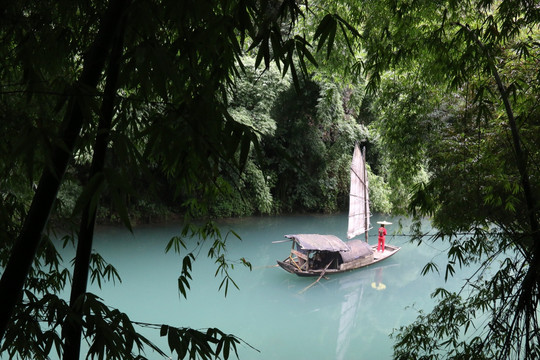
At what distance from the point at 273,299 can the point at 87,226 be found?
5.50 m

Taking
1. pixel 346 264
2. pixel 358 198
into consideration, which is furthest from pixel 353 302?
pixel 358 198

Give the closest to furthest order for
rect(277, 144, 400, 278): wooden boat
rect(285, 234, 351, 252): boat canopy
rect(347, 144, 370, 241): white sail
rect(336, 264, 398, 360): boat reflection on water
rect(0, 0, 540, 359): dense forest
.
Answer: rect(0, 0, 540, 359): dense forest, rect(336, 264, 398, 360): boat reflection on water, rect(285, 234, 351, 252): boat canopy, rect(277, 144, 400, 278): wooden boat, rect(347, 144, 370, 241): white sail

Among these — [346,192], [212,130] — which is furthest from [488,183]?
[346,192]

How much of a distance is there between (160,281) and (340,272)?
2.81 meters

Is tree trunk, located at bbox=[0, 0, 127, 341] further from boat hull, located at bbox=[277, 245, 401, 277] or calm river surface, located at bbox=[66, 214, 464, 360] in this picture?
boat hull, located at bbox=[277, 245, 401, 277]

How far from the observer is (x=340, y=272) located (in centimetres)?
715

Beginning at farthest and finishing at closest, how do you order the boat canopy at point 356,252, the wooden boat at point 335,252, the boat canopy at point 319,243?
the boat canopy at point 356,252 → the wooden boat at point 335,252 → the boat canopy at point 319,243

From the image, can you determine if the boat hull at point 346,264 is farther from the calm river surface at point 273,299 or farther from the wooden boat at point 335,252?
the calm river surface at point 273,299

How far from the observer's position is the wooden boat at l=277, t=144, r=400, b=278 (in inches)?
262

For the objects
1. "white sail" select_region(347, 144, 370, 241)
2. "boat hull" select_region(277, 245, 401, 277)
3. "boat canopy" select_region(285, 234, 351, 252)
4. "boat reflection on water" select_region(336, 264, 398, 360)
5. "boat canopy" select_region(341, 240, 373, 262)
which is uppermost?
"white sail" select_region(347, 144, 370, 241)

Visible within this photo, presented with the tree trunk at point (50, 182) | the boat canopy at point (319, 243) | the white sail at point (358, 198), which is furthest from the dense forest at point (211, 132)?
the white sail at point (358, 198)

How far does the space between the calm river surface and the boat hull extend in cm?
15

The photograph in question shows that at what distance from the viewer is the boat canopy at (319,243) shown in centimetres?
654

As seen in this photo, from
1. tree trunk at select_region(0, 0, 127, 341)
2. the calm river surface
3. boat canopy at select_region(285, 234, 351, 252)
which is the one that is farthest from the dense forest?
boat canopy at select_region(285, 234, 351, 252)
